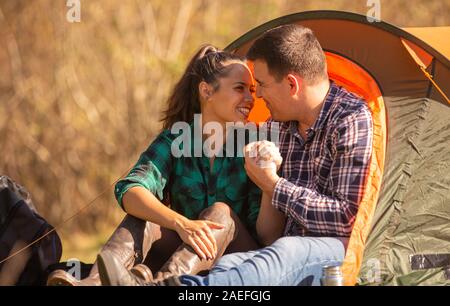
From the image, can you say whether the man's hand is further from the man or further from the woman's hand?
the woman's hand

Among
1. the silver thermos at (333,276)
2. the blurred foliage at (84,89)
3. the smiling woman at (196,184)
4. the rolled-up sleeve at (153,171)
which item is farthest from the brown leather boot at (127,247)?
the blurred foliage at (84,89)

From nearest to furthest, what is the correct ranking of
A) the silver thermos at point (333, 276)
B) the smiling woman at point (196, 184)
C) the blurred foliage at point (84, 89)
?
the silver thermos at point (333, 276) → the smiling woman at point (196, 184) → the blurred foliage at point (84, 89)

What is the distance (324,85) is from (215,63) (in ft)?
1.63

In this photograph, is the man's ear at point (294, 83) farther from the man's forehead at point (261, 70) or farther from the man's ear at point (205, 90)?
the man's ear at point (205, 90)

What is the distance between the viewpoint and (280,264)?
2.88 m

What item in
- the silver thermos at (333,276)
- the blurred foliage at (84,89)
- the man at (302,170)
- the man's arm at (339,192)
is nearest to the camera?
the silver thermos at (333,276)

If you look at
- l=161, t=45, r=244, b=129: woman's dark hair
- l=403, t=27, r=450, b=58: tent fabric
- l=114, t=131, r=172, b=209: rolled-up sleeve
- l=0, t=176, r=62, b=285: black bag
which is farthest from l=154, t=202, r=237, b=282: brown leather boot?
l=403, t=27, r=450, b=58: tent fabric

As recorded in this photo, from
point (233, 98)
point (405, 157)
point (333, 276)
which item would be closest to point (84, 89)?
point (233, 98)

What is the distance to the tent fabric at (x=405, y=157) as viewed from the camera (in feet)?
10.8

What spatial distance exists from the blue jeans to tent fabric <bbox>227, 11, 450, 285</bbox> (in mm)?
171

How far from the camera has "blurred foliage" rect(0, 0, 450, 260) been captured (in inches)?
252

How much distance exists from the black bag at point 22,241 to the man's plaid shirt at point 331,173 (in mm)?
1042
